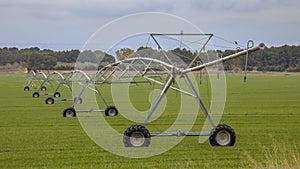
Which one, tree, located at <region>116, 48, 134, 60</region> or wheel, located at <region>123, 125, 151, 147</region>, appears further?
tree, located at <region>116, 48, 134, 60</region>

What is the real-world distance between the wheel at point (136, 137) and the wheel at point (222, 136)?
1.87 m

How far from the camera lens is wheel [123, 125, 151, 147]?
17891 mm

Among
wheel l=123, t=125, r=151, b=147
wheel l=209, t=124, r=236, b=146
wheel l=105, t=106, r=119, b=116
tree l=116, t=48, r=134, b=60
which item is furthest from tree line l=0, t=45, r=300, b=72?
wheel l=123, t=125, r=151, b=147

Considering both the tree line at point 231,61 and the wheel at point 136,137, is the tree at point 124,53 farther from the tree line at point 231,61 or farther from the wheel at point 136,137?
the tree line at point 231,61

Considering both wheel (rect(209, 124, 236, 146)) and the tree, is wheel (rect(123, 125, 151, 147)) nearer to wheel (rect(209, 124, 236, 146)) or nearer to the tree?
wheel (rect(209, 124, 236, 146))

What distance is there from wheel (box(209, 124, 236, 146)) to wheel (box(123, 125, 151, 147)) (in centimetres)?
187

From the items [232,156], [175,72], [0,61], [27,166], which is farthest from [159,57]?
[0,61]

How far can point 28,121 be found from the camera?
28.7 metres

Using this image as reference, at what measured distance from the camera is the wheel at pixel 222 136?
17.9 metres

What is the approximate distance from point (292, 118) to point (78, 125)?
954cm

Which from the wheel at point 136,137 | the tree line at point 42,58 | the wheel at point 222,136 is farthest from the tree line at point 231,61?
the wheel at point 136,137

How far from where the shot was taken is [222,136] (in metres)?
18.1

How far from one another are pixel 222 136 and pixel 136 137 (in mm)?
2513

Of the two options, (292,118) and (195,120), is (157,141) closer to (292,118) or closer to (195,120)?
(195,120)
